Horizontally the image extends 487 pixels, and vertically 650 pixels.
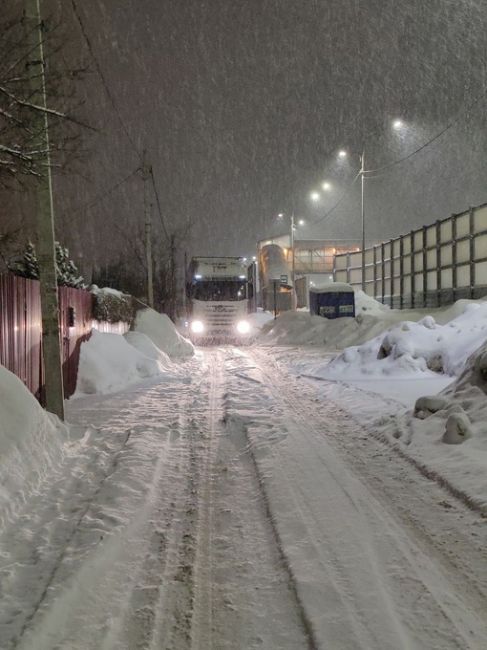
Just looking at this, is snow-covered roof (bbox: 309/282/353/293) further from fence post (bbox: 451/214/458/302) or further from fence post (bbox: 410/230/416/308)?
fence post (bbox: 451/214/458/302)

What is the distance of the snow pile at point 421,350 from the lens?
446 inches

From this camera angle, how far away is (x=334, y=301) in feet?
89.1

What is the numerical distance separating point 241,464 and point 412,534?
227 cm

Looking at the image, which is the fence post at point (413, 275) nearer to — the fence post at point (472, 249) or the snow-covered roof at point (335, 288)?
the snow-covered roof at point (335, 288)

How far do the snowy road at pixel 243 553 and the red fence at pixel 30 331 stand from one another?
7.67 ft

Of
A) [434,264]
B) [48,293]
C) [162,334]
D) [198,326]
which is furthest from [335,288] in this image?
[48,293]

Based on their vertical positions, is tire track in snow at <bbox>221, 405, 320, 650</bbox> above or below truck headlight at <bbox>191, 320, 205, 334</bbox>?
below

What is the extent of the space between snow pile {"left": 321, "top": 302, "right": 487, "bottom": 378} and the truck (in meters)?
12.0

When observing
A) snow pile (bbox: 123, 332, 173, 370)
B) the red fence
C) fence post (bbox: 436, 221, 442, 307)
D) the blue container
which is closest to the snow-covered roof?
the blue container

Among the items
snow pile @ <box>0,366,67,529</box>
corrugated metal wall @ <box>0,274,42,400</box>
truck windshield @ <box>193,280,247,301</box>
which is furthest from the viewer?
truck windshield @ <box>193,280,247,301</box>

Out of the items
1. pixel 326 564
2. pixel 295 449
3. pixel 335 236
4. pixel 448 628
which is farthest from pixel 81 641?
Answer: pixel 335 236

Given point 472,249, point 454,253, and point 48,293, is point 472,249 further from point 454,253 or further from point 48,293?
point 48,293

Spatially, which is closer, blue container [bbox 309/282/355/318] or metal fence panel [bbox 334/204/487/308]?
metal fence panel [bbox 334/204/487/308]

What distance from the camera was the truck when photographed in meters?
25.4
